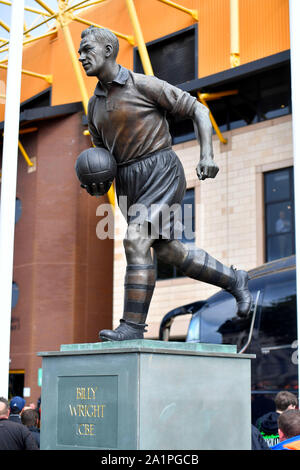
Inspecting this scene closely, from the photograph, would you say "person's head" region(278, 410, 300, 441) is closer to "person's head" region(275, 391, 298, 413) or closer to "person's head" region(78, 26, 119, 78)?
"person's head" region(275, 391, 298, 413)

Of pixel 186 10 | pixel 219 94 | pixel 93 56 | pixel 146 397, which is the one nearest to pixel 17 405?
pixel 146 397

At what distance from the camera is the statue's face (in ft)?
17.4

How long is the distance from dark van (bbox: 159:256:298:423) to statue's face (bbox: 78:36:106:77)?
380 inches

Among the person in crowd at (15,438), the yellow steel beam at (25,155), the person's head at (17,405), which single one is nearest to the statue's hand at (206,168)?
the person in crowd at (15,438)

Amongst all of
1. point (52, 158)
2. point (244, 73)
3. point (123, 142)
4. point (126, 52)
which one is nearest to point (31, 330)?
point (52, 158)

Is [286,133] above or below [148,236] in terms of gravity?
above

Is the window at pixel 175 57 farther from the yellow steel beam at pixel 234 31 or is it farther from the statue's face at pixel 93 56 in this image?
the statue's face at pixel 93 56

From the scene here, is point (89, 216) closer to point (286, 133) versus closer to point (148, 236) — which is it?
point (286, 133)

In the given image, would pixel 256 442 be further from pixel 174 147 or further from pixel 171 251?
pixel 174 147

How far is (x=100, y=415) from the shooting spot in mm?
4754

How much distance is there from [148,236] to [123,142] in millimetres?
732

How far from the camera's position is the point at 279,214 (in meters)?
21.0

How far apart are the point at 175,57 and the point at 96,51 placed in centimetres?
1775

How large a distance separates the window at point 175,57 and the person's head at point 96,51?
55.3 feet
